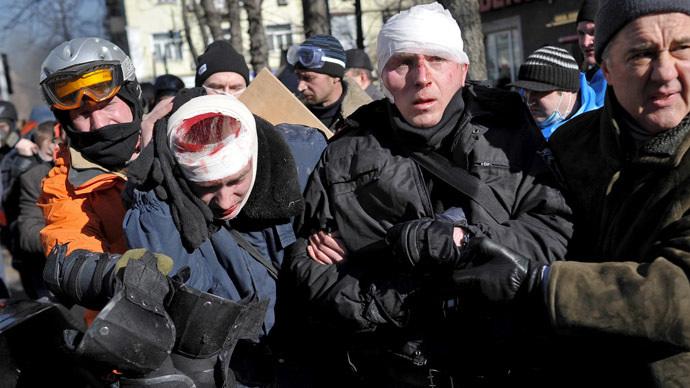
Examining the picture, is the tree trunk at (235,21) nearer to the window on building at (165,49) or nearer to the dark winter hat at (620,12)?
the dark winter hat at (620,12)

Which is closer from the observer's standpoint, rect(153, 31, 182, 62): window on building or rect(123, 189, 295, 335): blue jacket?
rect(123, 189, 295, 335): blue jacket

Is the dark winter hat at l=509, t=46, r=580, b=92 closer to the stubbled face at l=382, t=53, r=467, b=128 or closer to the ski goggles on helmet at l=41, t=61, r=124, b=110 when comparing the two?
the stubbled face at l=382, t=53, r=467, b=128

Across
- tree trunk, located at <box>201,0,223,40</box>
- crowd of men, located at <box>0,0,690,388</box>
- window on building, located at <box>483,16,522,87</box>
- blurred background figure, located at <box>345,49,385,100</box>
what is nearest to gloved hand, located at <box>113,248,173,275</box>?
crowd of men, located at <box>0,0,690,388</box>

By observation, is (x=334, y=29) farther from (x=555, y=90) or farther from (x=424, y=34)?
(x=424, y=34)

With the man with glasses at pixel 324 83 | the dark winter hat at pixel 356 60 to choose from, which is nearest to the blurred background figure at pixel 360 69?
the dark winter hat at pixel 356 60

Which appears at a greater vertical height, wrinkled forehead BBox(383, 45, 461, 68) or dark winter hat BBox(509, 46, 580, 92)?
wrinkled forehead BBox(383, 45, 461, 68)

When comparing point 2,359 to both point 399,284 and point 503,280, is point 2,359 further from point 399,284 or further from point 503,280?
point 503,280

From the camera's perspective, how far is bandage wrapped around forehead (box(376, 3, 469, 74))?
2441 millimetres

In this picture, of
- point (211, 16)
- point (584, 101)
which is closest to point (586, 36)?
point (584, 101)

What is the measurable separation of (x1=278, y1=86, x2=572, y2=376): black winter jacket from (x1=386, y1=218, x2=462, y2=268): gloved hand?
12cm

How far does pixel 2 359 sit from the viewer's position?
133 inches

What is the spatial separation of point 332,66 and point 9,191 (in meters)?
3.85

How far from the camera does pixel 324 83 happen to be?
5141mm

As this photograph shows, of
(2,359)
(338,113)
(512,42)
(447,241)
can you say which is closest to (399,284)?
(447,241)
